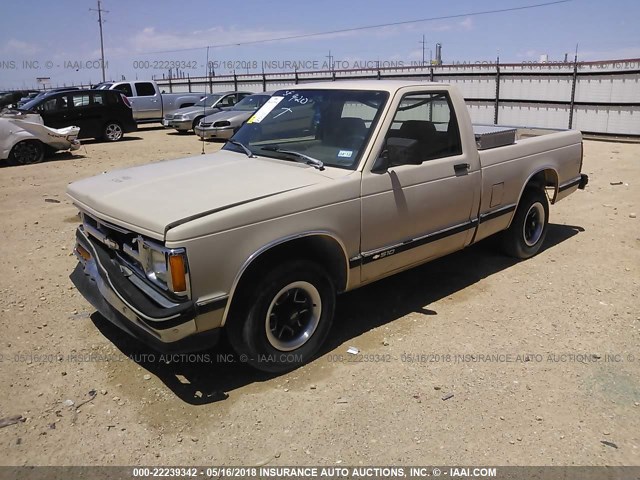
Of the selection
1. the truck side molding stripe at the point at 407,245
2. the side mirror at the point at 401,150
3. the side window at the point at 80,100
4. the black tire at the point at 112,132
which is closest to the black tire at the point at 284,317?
the truck side molding stripe at the point at 407,245

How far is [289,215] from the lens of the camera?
3.47 m

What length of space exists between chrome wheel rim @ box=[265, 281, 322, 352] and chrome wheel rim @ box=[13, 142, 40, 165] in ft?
38.7

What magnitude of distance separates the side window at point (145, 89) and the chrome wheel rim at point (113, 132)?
4.93m

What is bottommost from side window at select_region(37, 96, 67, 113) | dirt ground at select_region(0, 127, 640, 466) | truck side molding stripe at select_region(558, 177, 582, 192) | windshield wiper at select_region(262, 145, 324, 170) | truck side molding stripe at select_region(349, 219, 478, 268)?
dirt ground at select_region(0, 127, 640, 466)

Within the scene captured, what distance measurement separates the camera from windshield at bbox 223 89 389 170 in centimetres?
412

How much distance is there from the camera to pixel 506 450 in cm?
297

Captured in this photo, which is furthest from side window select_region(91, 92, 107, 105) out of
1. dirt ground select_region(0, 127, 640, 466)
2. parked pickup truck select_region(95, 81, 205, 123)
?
dirt ground select_region(0, 127, 640, 466)

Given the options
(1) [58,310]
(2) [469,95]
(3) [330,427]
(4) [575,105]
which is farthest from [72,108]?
(3) [330,427]

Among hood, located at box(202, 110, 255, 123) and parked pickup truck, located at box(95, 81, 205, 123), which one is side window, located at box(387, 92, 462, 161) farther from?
parked pickup truck, located at box(95, 81, 205, 123)

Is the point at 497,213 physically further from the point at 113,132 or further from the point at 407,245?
the point at 113,132

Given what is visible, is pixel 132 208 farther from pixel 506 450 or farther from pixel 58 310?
pixel 506 450

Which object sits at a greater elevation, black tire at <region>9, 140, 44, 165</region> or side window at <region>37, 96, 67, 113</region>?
side window at <region>37, 96, 67, 113</region>

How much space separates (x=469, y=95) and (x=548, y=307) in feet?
51.7

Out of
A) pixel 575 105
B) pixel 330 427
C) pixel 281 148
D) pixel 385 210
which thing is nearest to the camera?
pixel 330 427
